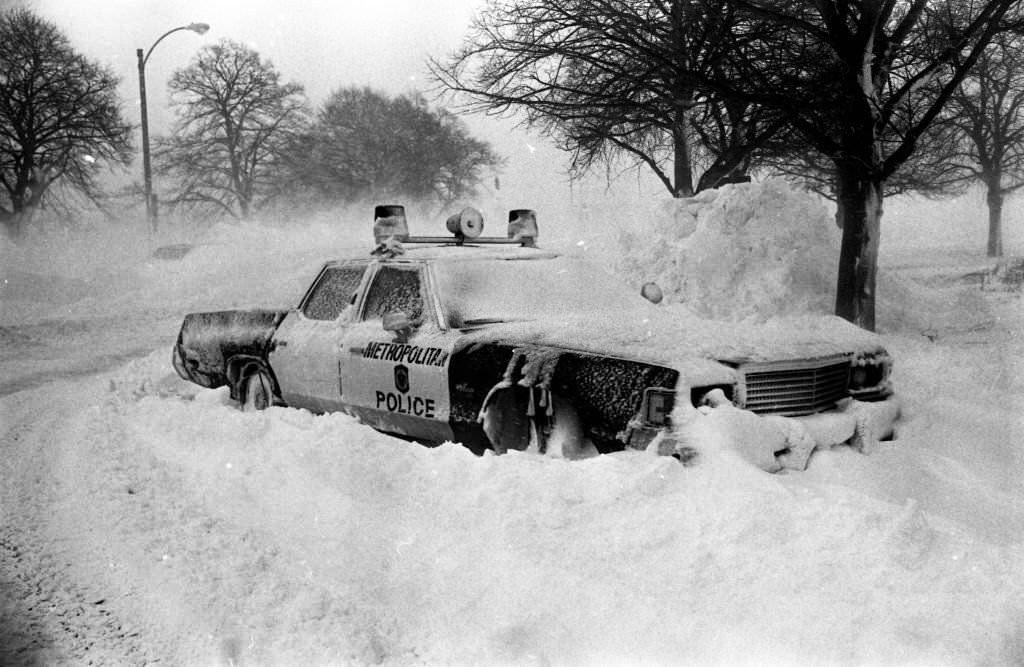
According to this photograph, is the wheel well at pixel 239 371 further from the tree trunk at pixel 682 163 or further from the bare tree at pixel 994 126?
the bare tree at pixel 994 126

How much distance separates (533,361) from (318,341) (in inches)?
73.5

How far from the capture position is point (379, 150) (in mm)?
38812

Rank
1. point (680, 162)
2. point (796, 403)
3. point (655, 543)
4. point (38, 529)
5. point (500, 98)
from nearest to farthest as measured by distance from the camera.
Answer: point (655, 543) → point (38, 529) → point (796, 403) → point (500, 98) → point (680, 162)

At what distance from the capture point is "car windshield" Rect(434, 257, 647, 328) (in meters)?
4.89

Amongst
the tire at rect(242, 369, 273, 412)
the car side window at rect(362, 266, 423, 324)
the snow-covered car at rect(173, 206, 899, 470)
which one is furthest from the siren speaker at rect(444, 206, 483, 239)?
the tire at rect(242, 369, 273, 412)

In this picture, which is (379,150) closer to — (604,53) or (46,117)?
(46,117)

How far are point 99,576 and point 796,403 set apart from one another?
133 inches

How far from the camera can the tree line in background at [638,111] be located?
9.48m

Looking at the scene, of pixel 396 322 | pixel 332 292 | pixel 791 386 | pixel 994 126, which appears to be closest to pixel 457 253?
pixel 396 322

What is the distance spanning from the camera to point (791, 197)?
11539 millimetres

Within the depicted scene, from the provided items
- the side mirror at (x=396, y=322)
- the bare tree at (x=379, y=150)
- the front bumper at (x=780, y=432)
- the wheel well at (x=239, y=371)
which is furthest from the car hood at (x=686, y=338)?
the bare tree at (x=379, y=150)

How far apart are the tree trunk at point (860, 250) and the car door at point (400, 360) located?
21.7 ft

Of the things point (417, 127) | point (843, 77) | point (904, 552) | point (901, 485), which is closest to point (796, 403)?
point (901, 485)

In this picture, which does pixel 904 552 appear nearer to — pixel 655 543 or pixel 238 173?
pixel 655 543
